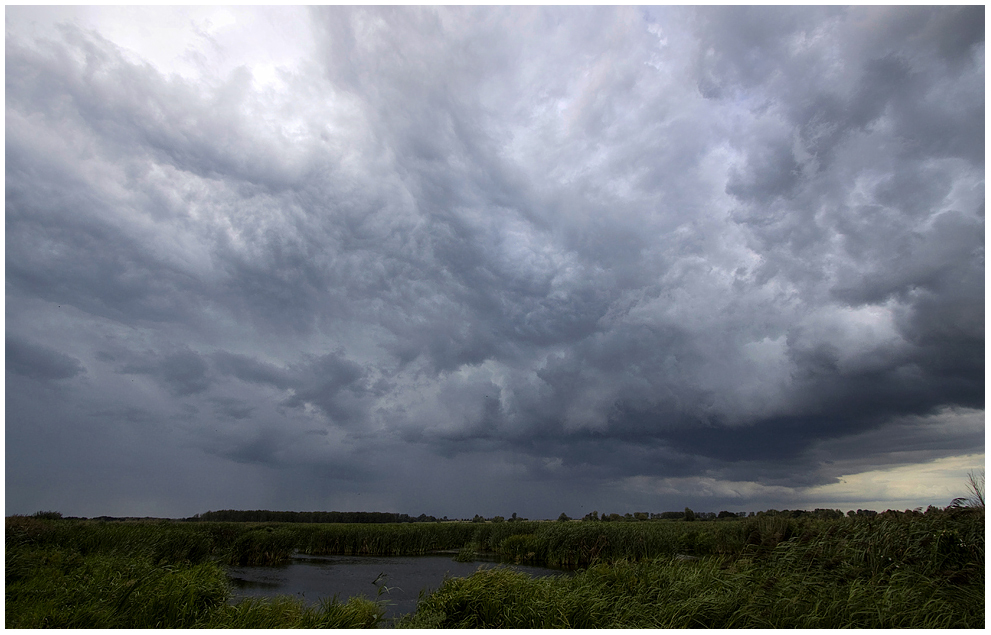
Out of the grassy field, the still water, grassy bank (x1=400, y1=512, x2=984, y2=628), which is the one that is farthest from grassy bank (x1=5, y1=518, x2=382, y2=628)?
the still water

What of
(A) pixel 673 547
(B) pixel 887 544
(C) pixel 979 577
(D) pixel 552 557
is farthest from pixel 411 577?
(C) pixel 979 577

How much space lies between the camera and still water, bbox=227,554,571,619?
18.2 metres

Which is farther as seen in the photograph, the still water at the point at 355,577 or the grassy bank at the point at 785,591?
the still water at the point at 355,577

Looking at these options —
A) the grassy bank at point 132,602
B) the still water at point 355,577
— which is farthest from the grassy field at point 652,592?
the still water at point 355,577

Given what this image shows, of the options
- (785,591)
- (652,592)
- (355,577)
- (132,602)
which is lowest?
(355,577)

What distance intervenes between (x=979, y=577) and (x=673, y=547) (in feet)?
58.3

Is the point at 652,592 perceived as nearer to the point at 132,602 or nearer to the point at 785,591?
the point at 785,591

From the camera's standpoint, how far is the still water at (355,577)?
1819cm

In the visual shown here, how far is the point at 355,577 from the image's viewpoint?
24.1 metres

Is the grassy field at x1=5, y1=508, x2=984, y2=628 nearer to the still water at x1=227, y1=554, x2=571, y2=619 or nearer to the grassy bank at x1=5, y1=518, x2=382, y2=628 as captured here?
the grassy bank at x1=5, y1=518, x2=382, y2=628

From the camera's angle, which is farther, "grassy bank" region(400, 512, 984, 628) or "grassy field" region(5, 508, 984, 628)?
"grassy bank" region(400, 512, 984, 628)

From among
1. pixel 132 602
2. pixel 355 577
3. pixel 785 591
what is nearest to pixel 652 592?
pixel 785 591

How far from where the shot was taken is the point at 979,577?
1081 cm

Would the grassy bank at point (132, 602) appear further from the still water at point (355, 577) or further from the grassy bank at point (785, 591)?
the still water at point (355, 577)
